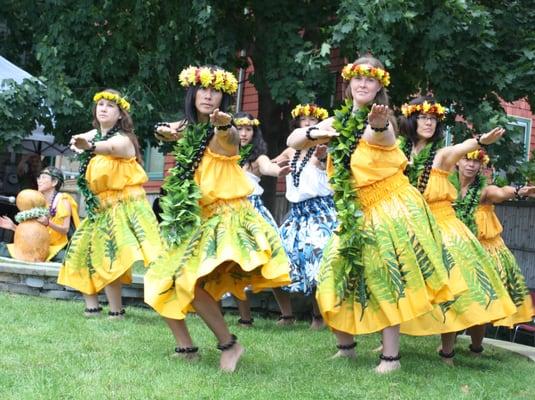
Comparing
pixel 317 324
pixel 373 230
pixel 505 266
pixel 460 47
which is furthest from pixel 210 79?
pixel 460 47

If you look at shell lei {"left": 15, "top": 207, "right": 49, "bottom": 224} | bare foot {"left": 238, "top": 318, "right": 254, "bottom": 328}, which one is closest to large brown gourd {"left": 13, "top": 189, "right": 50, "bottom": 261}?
shell lei {"left": 15, "top": 207, "right": 49, "bottom": 224}

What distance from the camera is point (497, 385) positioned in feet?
16.8

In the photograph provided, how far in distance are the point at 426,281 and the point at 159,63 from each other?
6488 mm

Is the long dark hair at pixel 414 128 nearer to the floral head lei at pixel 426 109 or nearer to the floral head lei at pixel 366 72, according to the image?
the floral head lei at pixel 426 109

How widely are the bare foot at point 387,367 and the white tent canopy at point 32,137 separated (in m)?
7.46

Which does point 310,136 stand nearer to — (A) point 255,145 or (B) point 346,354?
(B) point 346,354

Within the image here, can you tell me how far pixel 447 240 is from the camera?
594cm

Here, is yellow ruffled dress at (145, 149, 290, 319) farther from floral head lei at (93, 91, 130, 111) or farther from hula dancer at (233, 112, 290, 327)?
floral head lei at (93, 91, 130, 111)

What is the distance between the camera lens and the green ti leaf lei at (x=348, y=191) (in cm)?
514

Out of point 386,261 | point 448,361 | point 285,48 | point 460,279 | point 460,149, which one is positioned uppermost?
point 285,48

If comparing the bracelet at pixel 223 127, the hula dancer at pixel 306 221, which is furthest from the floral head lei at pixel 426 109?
the bracelet at pixel 223 127

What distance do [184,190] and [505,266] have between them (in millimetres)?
3101

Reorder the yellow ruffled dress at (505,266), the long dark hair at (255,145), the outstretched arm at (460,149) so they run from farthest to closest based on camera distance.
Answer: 1. the long dark hair at (255,145)
2. the yellow ruffled dress at (505,266)
3. the outstretched arm at (460,149)

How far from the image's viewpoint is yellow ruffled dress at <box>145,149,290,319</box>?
489 centimetres
